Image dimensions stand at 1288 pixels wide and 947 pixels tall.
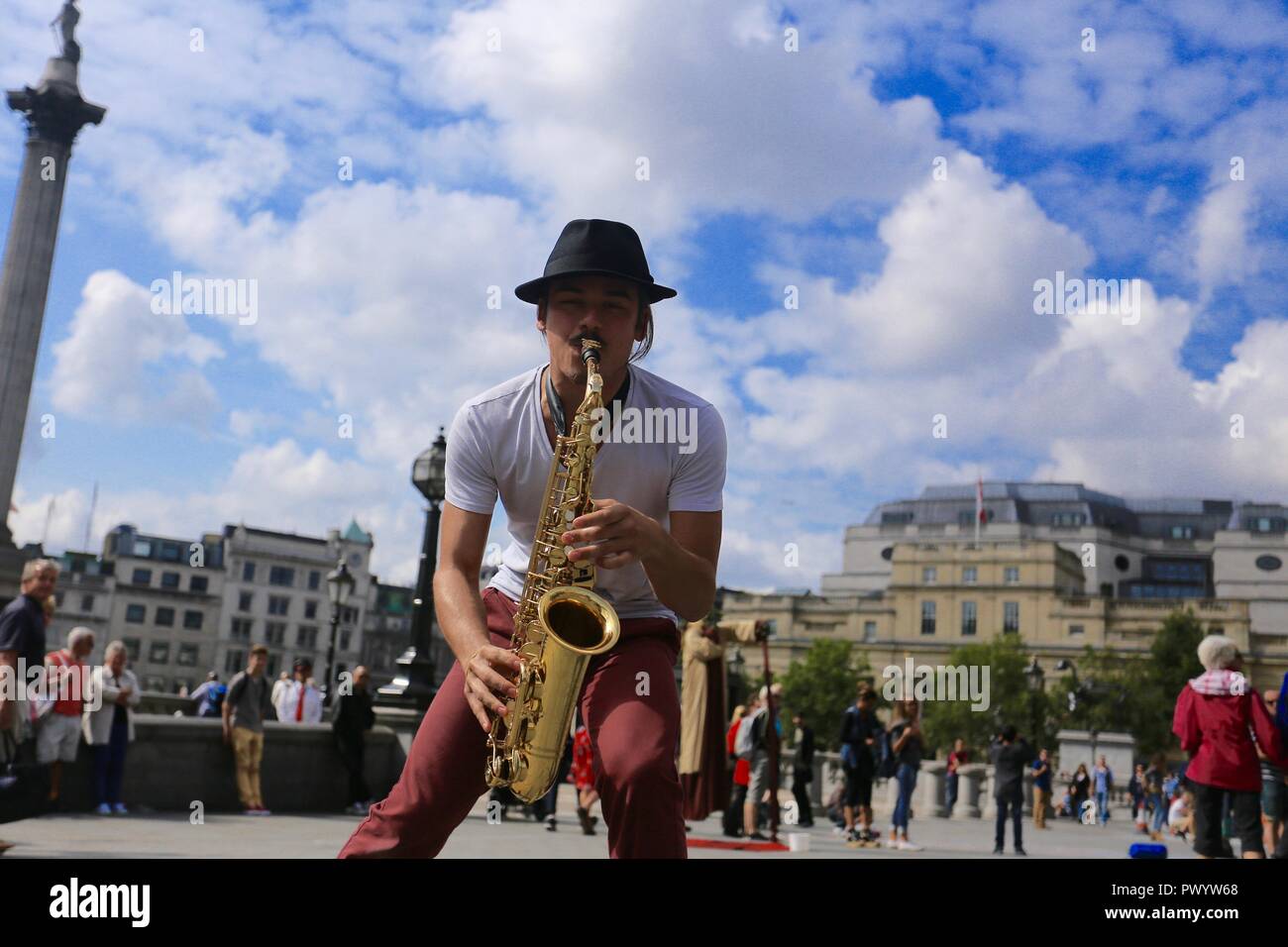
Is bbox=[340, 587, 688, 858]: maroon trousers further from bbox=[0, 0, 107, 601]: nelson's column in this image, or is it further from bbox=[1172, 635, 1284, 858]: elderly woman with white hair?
bbox=[0, 0, 107, 601]: nelson's column

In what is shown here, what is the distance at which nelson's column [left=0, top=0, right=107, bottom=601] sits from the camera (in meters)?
33.0

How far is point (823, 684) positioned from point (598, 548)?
8721 centimetres

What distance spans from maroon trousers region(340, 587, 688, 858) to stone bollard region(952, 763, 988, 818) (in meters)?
27.6

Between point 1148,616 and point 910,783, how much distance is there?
8545cm

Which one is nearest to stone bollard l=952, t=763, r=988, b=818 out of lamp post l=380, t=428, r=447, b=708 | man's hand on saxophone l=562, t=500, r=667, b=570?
lamp post l=380, t=428, r=447, b=708

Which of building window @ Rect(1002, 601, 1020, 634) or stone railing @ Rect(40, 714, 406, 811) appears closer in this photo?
stone railing @ Rect(40, 714, 406, 811)

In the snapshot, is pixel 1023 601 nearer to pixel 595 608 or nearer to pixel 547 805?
pixel 547 805

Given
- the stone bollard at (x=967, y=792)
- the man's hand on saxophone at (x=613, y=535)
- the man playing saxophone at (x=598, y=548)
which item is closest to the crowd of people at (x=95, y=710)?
the man playing saxophone at (x=598, y=548)

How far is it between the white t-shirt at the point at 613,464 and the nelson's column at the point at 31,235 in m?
33.8

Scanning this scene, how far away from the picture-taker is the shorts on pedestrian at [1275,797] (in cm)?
1179

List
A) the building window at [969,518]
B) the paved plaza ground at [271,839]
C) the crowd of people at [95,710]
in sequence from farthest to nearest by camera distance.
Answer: the building window at [969,518]
the paved plaza ground at [271,839]
the crowd of people at [95,710]

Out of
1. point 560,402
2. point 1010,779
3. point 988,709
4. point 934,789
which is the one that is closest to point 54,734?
point 560,402

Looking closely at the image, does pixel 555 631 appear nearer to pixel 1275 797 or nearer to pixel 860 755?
pixel 1275 797

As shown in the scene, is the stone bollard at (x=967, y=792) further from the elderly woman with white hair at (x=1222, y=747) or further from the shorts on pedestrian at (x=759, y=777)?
the elderly woman with white hair at (x=1222, y=747)
